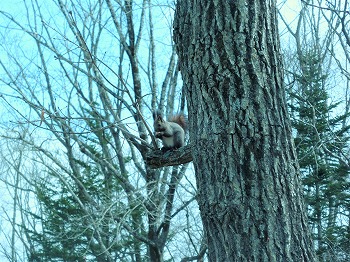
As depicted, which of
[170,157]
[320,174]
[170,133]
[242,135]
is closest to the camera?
[242,135]

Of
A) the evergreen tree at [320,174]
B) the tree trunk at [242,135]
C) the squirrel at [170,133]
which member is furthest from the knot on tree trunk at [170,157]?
the evergreen tree at [320,174]

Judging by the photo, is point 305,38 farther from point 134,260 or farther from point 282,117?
point 282,117

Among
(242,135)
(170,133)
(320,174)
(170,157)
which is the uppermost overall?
(320,174)

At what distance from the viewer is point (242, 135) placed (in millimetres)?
2623

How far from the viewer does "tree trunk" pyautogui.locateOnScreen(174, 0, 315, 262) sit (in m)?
2.56

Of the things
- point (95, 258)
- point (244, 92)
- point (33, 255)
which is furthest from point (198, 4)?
point (33, 255)

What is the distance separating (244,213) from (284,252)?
0.81 ft

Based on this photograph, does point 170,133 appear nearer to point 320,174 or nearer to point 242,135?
point 242,135

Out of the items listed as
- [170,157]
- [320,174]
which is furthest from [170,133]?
[320,174]

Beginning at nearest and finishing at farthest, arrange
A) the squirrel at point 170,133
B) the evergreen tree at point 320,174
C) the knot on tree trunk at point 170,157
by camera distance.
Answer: the knot on tree trunk at point 170,157 < the squirrel at point 170,133 < the evergreen tree at point 320,174

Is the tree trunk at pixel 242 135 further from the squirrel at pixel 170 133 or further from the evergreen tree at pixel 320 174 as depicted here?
the evergreen tree at pixel 320 174

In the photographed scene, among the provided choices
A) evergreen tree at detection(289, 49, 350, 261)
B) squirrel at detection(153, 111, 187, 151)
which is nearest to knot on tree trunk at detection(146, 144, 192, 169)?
squirrel at detection(153, 111, 187, 151)

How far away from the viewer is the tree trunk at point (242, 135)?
2562 millimetres

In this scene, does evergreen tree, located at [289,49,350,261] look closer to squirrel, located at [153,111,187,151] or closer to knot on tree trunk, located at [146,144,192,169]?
squirrel, located at [153,111,187,151]
